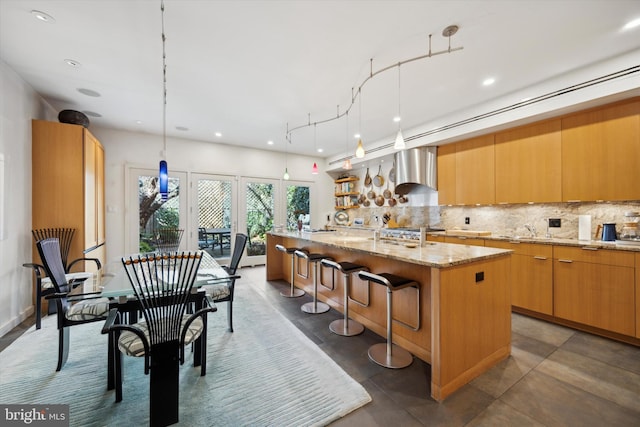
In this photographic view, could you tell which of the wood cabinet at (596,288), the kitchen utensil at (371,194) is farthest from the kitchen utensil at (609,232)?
the kitchen utensil at (371,194)

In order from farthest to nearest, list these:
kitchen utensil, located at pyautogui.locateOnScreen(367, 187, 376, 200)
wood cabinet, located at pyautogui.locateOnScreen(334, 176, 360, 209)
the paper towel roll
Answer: wood cabinet, located at pyautogui.locateOnScreen(334, 176, 360, 209) < kitchen utensil, located at pyautogui.locateOnScreen(367, 187, 376, 200) < the paper towel roll

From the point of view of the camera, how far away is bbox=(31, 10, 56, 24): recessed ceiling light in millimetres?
1966

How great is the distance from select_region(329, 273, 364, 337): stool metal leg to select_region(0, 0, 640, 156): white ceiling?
7.41 ft

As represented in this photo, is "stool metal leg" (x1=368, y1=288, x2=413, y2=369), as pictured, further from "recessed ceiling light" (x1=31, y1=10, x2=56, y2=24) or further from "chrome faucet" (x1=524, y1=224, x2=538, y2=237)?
"recessed ceiling light" (x1=31, y1=10, x2=56, y2=24)

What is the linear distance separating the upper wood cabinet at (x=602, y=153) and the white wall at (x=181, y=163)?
16.2ft

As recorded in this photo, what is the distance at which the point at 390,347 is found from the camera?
2158 mm

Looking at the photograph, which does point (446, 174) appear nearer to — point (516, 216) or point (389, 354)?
point (516, 216)

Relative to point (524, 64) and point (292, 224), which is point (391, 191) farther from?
point (524, 64)

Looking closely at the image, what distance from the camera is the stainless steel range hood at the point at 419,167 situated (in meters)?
4.49

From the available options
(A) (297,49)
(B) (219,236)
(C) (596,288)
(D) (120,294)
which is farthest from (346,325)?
(B) (219,236)

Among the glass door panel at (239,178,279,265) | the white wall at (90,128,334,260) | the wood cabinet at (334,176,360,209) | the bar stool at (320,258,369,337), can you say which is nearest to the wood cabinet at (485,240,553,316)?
the bar stool at (320,258,369,337)

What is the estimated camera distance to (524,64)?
262 cm

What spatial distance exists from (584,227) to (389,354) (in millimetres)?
2909

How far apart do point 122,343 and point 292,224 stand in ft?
16.8
